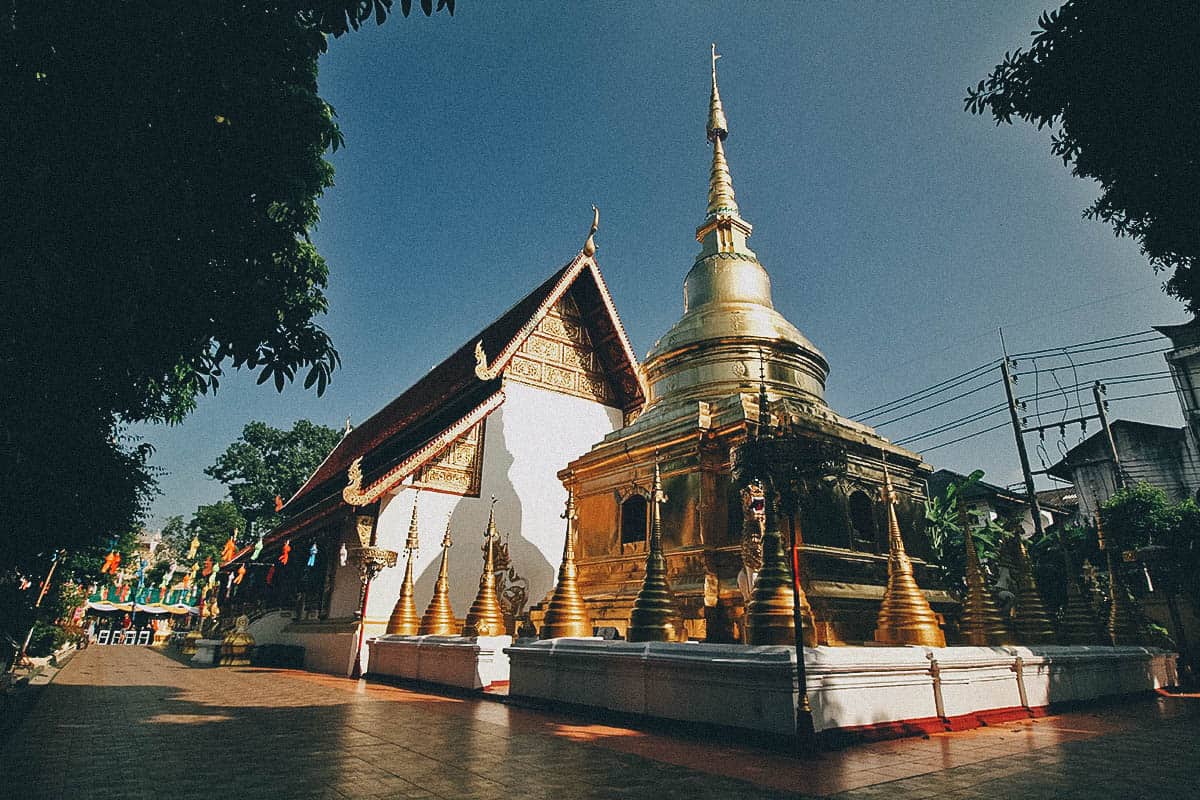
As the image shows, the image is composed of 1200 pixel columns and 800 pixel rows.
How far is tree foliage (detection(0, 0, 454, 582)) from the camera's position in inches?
113

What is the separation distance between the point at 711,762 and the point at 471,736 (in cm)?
217

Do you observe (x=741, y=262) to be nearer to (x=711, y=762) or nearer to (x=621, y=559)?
(x=621, y=559)

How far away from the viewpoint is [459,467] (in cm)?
1451

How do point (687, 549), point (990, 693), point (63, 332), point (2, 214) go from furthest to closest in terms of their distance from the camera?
point (687, 549) → point (990, 693) → point (63, 332) → point (2, 214)

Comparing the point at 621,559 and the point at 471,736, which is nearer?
the point at 471,736

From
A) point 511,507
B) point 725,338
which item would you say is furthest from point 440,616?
point 725,338

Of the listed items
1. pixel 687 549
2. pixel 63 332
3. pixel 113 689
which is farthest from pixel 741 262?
pixel 113 689

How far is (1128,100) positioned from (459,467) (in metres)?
12.5

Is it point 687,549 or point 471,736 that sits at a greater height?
point 687,549

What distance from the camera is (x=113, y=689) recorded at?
10.0m

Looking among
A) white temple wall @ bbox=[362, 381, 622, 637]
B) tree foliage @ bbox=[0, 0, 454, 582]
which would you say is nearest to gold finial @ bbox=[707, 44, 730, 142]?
white temple wall @ bbox=[362, 381, 622, 637]

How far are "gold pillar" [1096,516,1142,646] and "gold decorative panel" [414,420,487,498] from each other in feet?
39.7

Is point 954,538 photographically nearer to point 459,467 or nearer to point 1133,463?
point 459,467

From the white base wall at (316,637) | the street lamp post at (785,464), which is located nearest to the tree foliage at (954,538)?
the street lamp post at (785,464)
